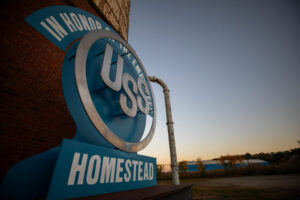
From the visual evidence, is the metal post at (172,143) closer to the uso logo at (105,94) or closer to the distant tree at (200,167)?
the uso logo at (105,94)

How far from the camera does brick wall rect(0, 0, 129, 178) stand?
2.85 meters

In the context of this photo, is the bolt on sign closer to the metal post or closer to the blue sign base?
the blue sign base

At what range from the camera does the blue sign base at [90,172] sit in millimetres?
1232

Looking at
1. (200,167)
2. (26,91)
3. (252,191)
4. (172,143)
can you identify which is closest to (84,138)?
(26,91)

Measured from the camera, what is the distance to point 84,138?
6.06ft

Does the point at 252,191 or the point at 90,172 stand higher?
the point at 90,172

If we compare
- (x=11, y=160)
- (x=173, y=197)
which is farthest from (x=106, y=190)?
(x=11, y=160)

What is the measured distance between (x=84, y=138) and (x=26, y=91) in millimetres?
2469

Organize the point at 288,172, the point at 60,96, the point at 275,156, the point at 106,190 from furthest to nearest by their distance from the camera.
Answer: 1. the point at 275,156
2. the point at 288,172
3. the point at 60,96
4. the point at 106,190

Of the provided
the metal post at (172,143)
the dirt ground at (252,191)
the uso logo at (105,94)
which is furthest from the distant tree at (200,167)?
the uso logo at (105,94)

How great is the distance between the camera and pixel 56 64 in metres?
4.05

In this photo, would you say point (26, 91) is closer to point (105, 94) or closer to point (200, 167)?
point (105, 94)

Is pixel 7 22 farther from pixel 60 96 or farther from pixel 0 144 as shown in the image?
pixel 0 144

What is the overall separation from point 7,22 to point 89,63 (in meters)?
2.43
